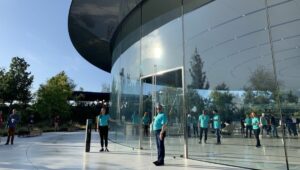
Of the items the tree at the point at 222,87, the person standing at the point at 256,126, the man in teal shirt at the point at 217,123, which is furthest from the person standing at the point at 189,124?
the person standing at the point at 256,126

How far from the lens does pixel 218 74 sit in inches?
340

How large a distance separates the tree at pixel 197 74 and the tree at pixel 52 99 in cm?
2833

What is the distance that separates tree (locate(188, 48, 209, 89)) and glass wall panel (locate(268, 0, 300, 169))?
2181 millimetres

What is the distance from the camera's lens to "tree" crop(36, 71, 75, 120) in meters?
34.6

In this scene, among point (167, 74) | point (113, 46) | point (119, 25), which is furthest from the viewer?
point (113, 46)

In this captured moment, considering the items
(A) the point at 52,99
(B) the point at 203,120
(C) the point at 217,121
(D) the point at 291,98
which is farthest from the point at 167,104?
(A) the point at 52,99

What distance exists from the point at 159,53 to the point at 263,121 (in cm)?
510

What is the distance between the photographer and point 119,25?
15539 millimetres

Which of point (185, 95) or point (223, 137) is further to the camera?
point (185, 95)

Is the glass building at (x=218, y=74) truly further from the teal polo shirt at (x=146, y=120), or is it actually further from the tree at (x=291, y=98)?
the teal polo shirt at (x=146, y=120)

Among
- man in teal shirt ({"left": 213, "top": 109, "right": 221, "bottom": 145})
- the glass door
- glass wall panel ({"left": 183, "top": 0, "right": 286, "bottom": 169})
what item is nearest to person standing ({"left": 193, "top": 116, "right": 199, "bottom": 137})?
glass wall panel ({"left": 183, "top": 0, "right": 286, "bottom": 169})

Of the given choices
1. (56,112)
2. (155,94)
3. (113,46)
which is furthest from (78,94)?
(155,94)

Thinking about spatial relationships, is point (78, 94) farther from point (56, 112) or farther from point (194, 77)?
point (194, 77)

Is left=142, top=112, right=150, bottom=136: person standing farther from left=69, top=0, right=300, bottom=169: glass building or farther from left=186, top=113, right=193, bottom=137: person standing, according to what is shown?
left=186, top=113, right=193, bottom=137: person standing
